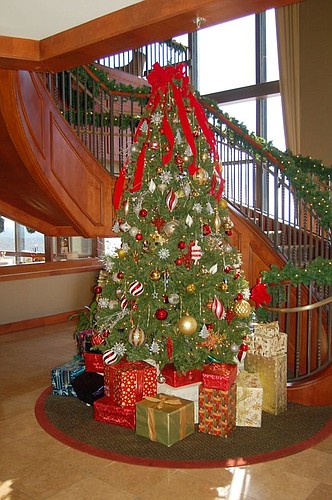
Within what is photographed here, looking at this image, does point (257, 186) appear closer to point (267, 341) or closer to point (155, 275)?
point (267, 341)

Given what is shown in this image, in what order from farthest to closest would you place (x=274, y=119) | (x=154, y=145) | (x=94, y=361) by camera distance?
(x=274, y=119) → (x=94, y=361) → (x=154, y=145)

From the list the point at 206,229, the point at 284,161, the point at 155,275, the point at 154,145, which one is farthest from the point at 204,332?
the point at 284,161

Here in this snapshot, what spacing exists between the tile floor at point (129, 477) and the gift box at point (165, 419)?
0.34 m

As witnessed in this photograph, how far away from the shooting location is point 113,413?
3.64 metres

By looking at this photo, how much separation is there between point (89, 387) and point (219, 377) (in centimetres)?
120

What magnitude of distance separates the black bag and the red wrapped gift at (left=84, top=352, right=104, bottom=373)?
0.31 feet

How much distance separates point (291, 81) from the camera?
29.5ft

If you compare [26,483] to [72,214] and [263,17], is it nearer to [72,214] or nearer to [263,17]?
[72,214]

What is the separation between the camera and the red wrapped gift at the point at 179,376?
3.70m

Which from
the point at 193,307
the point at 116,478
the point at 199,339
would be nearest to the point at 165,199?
the point at 193,307

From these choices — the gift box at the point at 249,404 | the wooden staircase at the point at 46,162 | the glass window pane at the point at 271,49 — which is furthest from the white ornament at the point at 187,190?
the glass window pane at the point at 271,49

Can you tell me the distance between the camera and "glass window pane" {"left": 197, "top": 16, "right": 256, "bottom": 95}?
33.0 ft

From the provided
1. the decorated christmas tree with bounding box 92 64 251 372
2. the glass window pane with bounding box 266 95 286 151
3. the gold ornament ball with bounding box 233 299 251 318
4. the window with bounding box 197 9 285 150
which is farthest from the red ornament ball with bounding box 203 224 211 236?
the glass window pane with bounding box 266 95 286 151

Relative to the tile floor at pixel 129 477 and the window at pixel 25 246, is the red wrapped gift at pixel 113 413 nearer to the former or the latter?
the tile floor at pixel 129 477
